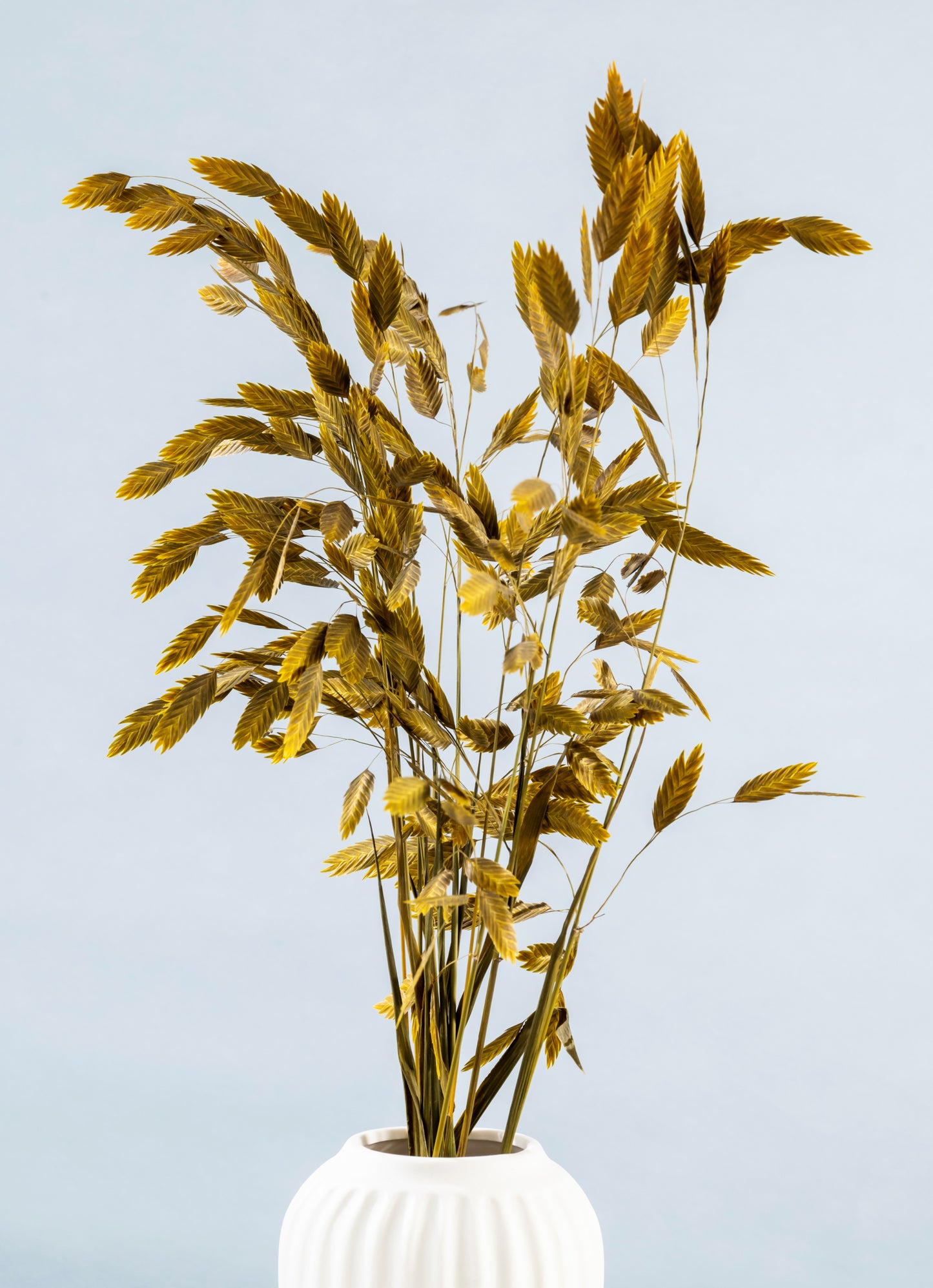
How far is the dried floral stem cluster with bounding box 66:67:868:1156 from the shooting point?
1403mm

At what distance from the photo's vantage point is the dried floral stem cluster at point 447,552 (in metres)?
1.40

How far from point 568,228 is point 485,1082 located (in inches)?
77.2

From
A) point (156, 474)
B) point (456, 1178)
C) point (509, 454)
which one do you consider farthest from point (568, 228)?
point (456, 1178)

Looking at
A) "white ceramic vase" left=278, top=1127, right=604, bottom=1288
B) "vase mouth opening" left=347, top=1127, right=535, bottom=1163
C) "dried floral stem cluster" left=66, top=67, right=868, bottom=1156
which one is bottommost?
"white ceramic vase" left=278, top=1127, right=604, bottom=1288

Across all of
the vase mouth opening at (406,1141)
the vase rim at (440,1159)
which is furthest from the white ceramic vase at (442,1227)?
the vase mouth opening at (406,1141)

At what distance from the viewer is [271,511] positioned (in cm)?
154

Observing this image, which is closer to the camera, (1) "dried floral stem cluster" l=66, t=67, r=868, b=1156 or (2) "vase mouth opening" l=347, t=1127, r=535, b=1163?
(1) "dried floral stem cluster" l=66, t=67, r=868, b=1156

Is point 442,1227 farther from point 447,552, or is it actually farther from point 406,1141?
point 447,552

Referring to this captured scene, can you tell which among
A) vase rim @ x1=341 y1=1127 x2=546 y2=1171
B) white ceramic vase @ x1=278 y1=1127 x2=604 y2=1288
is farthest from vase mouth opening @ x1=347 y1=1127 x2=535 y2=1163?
white ceramic vase @ x1=278 y1=1127 x2=604 y2=1288

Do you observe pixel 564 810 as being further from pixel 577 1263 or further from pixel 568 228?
pixel 568 228

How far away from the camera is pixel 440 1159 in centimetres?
142

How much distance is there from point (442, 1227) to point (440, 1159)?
0.22 ft

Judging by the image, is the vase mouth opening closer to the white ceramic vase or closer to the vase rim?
the vase rim

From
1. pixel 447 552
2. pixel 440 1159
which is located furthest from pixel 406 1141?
pixel 447 552
